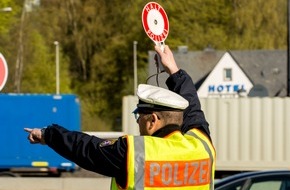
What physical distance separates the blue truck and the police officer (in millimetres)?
22828

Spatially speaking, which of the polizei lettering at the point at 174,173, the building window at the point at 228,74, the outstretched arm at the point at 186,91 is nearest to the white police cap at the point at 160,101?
the polizei lettering at the point at 174,173

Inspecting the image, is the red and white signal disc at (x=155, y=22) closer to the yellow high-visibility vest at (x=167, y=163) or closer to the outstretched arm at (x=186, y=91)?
the outstretched arm at (x=186, y=91)

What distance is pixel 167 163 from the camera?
199 inches

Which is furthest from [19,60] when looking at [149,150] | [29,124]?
[149,150]

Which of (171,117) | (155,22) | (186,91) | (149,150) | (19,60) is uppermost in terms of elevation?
(19,60)

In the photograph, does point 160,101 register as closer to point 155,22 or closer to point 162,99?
point 162,99

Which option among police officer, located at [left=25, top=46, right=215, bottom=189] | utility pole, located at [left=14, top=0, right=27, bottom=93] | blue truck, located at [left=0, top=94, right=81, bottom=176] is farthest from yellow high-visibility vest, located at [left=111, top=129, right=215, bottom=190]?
utility pole, located at [left=14, top=0, right=27, bottom=93]

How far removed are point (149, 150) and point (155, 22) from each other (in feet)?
5.72

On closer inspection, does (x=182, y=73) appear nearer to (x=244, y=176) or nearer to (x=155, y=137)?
(x=155, y=137)

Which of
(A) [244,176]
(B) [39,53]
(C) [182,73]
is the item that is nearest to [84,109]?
(B) [39,53]

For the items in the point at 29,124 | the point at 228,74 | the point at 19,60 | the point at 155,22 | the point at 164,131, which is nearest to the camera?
the point at 164,131

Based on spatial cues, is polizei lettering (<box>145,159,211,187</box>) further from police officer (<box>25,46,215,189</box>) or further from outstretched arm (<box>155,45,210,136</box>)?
outstretched arm (<box>155,45,210,136</box>)

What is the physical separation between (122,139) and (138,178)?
198 mm

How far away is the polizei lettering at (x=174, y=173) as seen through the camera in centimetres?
501
